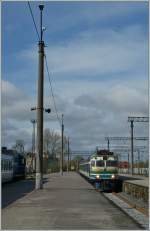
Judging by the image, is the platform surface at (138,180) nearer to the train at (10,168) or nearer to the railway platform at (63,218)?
the train at (10,168)

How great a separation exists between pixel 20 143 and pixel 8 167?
65.5m

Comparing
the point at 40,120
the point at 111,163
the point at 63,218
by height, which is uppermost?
the point at 40,120

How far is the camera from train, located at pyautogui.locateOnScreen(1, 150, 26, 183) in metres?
40.3

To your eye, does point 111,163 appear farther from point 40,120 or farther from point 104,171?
point 40,120

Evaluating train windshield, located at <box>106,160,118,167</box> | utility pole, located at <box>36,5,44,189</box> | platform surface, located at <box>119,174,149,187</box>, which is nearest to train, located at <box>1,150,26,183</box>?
train windshield, located at <box>106,160,118,167</box>

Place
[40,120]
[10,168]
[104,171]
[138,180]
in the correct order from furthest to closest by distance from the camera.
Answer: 1. [10,168]
2. [138,180]
3. [104,171]
4. [40,120]

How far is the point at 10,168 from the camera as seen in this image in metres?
45.8

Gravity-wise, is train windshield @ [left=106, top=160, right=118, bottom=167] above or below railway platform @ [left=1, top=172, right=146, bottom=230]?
above

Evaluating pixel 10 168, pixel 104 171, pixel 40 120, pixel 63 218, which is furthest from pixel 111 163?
pixel 63 218

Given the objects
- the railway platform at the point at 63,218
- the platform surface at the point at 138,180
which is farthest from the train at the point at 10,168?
the railway platform at the point at 63,218

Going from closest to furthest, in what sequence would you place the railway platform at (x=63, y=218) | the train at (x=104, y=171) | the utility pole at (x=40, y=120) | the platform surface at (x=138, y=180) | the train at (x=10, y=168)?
1. the railway platform at (x=63, y=218)
2. the utility pole at (x=40, y=120)
3. the platform surface at (x=138, y=180)
4. the train at (x=104, y=171)
5. the train at (x=10, y=168)

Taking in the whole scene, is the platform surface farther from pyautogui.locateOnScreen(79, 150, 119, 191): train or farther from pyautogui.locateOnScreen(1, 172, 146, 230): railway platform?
pyautogui.locateOnScreen(1, 172, 146, 230): railway platform

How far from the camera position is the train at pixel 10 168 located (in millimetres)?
40303

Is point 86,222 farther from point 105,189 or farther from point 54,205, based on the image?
point 105,189
